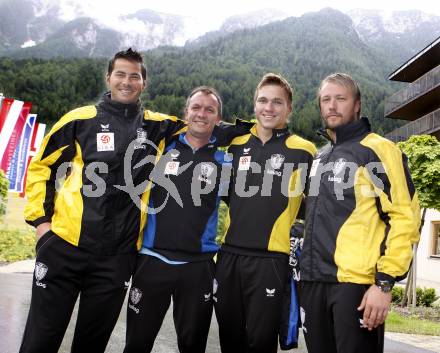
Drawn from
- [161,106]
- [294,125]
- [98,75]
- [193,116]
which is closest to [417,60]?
[193,116]

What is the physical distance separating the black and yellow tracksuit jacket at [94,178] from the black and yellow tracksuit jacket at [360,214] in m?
1.45

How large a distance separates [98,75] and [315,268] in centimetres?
11112

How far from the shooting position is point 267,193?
172 inches

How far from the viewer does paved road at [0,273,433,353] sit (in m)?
5.98

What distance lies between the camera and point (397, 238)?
3504mm

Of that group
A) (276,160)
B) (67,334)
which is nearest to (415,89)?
(67,334)

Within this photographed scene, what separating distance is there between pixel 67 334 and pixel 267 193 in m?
3.68

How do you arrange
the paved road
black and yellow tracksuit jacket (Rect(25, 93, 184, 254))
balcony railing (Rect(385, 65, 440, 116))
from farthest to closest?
balcony railing (Rect(385, 65, 440, 116)), the paved road, black and yellow tracksuit jacket (Rect(25, 93, 184, 254))

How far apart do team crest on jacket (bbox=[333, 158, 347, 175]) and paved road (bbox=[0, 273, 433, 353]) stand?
3382mm

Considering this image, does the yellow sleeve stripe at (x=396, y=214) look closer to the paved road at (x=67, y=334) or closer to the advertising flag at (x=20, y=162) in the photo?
the paved road at (x=67, y=334)

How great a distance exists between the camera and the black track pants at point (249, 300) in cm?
412

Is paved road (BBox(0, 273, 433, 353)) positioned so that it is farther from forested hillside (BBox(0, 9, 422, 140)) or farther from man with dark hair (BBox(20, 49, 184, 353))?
forested hillside (BBox(0, 9, 422, 140))

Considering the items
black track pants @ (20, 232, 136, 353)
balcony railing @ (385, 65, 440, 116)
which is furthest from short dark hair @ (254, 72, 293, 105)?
balcony railing @ (385, 65, 440, 116)

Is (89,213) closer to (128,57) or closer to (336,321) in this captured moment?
(128,57)
